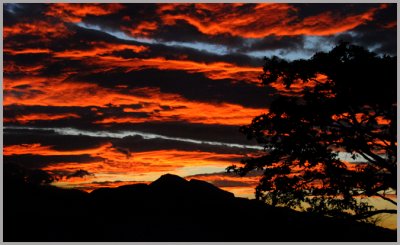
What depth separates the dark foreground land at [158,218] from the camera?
1728cm

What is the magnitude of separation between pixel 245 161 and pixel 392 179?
5919mm

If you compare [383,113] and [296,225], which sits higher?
[383,113]

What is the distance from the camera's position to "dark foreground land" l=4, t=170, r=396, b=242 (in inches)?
680

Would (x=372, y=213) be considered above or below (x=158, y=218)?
above

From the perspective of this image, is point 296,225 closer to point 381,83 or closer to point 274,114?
point 274,114

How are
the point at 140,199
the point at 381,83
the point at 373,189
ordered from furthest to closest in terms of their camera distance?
the point at 140,199, the point at 373,189, the point at 381,83

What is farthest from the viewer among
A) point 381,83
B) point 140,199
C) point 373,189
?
point 140,199

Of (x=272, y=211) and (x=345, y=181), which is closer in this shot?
(x=345, y=181)

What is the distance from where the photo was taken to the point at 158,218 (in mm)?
19859

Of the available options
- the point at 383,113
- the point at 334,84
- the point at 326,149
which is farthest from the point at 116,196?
the point at 383,113

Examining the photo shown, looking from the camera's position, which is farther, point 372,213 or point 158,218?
point 158,218

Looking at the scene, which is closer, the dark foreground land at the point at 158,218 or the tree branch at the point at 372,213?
the dark foreground land at the point at 158,218

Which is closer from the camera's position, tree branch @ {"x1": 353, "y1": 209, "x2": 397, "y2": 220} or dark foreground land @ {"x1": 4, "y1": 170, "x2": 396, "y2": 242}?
dark foreground land @ {"x1": 4, "y1": 170, "x2": 396, "y2": 242}

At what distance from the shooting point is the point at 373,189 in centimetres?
1917
